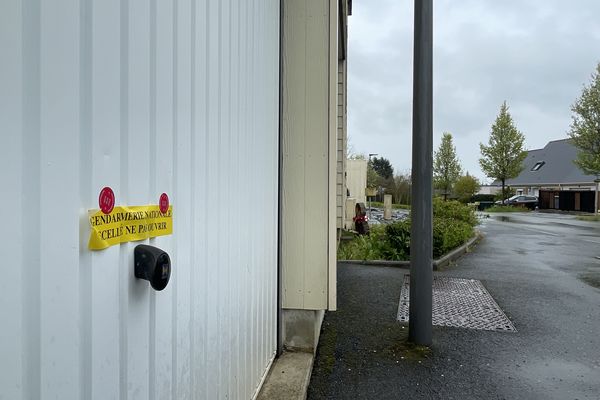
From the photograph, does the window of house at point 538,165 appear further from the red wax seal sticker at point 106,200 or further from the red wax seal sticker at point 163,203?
the red wax seal sticker at point 106,200

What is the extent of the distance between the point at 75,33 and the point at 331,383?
325 centimetres

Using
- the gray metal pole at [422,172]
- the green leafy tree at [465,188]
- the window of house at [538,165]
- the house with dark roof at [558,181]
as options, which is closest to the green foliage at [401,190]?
the green leafy tree at [465,188]

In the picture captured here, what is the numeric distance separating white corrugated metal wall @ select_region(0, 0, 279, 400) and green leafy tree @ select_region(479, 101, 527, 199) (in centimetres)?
4255

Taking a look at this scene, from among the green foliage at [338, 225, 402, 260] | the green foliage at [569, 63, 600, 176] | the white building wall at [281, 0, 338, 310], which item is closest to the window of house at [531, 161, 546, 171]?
the green foliage at [569, 63, 600, 176]

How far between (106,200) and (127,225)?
5.2 inches

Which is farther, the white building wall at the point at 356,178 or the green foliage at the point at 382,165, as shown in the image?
the green foliage at the point at 382,165

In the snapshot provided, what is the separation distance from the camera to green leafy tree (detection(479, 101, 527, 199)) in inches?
1569

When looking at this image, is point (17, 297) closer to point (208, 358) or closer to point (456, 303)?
point (208, 358)

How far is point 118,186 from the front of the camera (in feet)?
4.00

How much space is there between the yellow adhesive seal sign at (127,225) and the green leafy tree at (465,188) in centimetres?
4695

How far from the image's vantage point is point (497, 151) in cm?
4047

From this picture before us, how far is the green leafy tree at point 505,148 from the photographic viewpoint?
1569 inches

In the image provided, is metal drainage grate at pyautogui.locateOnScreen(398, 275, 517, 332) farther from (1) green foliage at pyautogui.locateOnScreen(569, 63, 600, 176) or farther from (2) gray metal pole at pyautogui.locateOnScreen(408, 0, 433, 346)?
(1) green foliage at pyautogui.locateOnScreen(569, 63, 600, 176)

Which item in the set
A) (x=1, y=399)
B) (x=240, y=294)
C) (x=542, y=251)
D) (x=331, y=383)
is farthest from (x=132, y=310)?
(x=542, y=251)
